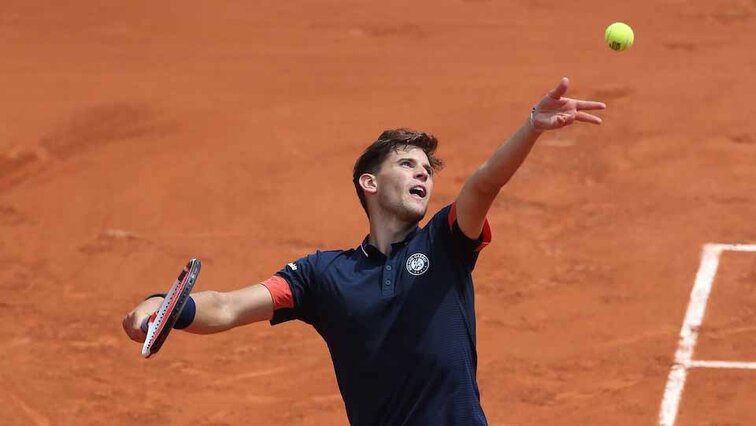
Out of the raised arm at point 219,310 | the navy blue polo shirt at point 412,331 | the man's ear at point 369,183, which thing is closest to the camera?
the raised arm at point 219,310

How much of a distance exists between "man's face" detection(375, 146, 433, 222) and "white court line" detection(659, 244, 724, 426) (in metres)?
4.43

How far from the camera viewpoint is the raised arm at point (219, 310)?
16.7 feet

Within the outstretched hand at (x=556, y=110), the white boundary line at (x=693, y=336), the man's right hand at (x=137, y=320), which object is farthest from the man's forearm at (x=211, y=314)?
the white boundary line at (x=693, y=336)

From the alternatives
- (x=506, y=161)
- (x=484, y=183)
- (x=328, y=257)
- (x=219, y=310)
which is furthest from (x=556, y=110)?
(x=219, y=310)

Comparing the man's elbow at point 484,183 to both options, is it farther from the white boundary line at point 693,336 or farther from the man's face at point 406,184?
the white boundary line at point 693,336


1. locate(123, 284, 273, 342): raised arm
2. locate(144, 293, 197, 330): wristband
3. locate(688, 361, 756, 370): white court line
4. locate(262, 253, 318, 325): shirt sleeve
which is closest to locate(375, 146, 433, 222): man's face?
locate(262, 253, 318, 325): shirt sleeve

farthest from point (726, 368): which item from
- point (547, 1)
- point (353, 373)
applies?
point (547, 1)

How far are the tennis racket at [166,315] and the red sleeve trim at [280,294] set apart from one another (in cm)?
54

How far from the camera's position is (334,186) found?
12875mm

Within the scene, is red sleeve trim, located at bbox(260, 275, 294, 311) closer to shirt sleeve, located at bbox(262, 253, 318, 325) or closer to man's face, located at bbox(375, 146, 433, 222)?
shirt sleeve, located at bbox(262, 253, 318, 325)

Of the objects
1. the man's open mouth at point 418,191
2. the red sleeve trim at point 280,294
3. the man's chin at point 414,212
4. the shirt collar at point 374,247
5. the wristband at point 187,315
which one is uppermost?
the man's open mouth at point 418,191

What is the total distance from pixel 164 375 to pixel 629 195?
4.74 meters

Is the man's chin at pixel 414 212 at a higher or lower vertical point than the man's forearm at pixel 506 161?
lower

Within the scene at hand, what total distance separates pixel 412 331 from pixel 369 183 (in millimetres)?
792
